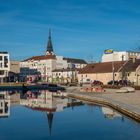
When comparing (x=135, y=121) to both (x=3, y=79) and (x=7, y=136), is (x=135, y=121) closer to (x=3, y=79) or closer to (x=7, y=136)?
(x=7, y=136)

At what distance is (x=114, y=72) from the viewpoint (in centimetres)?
10000

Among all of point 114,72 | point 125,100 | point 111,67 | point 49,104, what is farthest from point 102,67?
point 125,100

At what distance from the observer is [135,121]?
965 inches

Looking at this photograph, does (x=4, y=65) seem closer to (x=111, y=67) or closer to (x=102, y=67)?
(x=102, y=67)

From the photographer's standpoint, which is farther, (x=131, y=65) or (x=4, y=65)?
(x=4, y=65)

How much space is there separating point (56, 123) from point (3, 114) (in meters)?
7.70

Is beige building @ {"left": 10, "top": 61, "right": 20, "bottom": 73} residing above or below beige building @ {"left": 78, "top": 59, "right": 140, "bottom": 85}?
above

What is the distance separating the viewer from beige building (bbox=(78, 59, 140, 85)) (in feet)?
305

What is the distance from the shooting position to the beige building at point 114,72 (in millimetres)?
93000

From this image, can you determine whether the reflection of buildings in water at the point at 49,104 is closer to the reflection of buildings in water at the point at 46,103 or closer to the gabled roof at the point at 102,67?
the reflection of buildings in water at the point at 46,103

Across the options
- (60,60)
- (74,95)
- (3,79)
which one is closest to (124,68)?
(74,95)

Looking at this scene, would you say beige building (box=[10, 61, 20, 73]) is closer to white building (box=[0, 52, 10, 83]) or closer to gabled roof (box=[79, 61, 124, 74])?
white building (box=[0, 52, 10, 83])

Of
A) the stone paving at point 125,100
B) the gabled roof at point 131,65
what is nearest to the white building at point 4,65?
the gabled roof at point 131,65

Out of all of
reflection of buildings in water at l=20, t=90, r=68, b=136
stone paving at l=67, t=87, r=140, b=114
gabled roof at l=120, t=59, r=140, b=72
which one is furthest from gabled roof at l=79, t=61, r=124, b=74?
reflection of buildings in water at l=20, t=90, r=68, b=136
